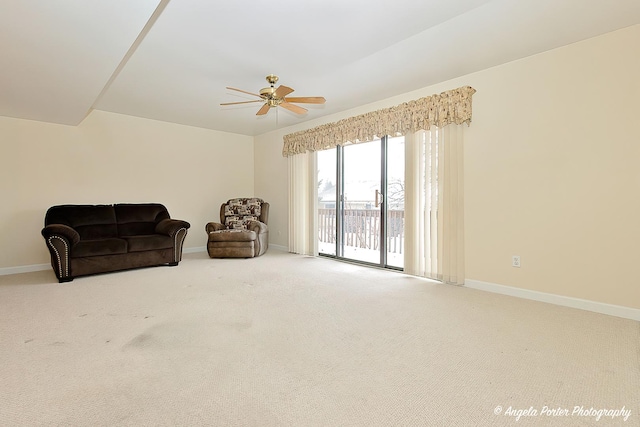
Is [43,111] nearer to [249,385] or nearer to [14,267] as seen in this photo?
[14,267]

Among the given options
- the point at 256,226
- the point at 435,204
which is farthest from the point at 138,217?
the point at 435,204

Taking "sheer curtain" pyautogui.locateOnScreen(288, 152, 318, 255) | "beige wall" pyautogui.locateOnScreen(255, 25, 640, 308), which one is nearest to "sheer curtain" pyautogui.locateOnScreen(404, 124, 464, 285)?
"beige wall" pyautogui.locateOnScreen(255, 25, 640, 308)

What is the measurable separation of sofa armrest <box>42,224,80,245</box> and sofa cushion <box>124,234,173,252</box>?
626 mm

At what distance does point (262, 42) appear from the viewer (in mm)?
2834

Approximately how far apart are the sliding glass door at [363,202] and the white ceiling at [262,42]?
1110 mm

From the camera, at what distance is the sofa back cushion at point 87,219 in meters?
4.32

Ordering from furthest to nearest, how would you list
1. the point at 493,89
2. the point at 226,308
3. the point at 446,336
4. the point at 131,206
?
1. the point at 131,206
2. the point at 493,89
3. the point at 226,308
4. the point at 446,336

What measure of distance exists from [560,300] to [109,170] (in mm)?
6628

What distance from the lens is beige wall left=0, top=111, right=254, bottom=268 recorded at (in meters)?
4.39

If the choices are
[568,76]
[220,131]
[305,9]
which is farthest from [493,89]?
[220,131]

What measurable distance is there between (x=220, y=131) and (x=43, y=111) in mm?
2905

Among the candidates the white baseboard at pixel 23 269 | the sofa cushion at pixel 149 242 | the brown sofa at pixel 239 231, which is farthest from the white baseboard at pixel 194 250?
the white baseboard at pixel 23 269

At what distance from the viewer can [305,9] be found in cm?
236

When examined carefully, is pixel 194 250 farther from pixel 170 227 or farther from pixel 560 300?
pixel 560 300
